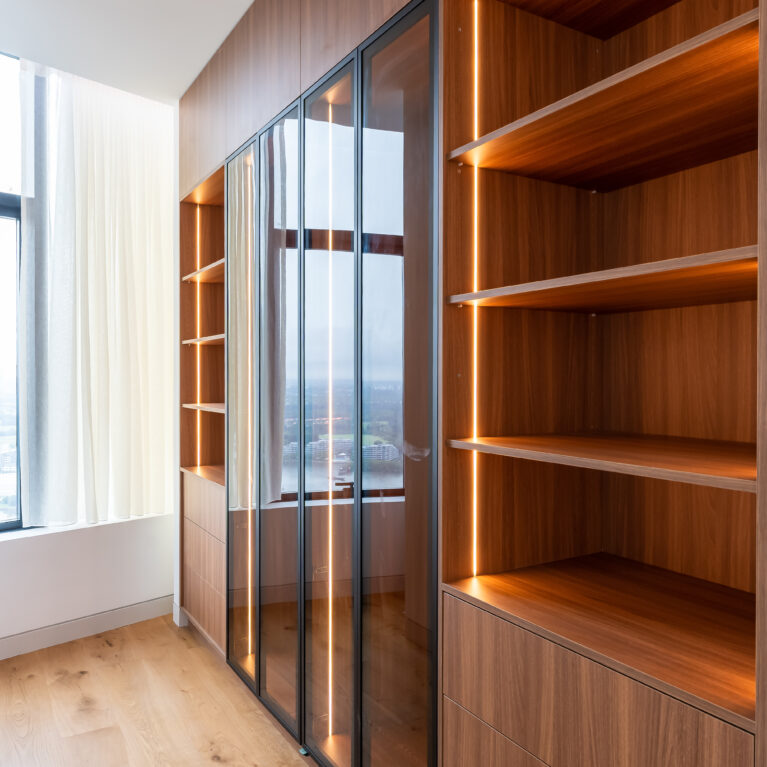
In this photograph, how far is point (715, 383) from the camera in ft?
4.65

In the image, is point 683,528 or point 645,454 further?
point 683,528

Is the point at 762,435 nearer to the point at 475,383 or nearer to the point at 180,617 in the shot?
the point at 475,383

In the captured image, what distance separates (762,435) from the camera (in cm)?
85

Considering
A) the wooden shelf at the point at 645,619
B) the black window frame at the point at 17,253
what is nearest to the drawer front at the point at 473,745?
the wooden shelf at the point at 645,619

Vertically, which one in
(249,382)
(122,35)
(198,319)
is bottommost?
(249,382)

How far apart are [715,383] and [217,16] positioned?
2277mm

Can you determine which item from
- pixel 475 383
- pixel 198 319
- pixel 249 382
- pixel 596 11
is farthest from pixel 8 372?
pixel 596 11

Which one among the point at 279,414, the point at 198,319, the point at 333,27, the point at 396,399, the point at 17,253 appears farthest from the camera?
the point at 198,319

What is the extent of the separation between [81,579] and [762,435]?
128 inches

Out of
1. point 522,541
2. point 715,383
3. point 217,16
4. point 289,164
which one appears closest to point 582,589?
point 522,541

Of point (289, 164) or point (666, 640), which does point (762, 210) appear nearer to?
point (666, 640)

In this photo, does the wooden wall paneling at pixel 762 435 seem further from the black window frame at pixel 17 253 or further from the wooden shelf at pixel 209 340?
the black window frame at pixel 17 253

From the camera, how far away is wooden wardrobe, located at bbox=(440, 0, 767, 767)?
1.09 metres

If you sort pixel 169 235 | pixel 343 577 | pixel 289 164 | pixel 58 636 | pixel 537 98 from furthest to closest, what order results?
pixel 169 235, pixel 58 636, pixel 289 164, pixel 343 577, pixel 537 98
